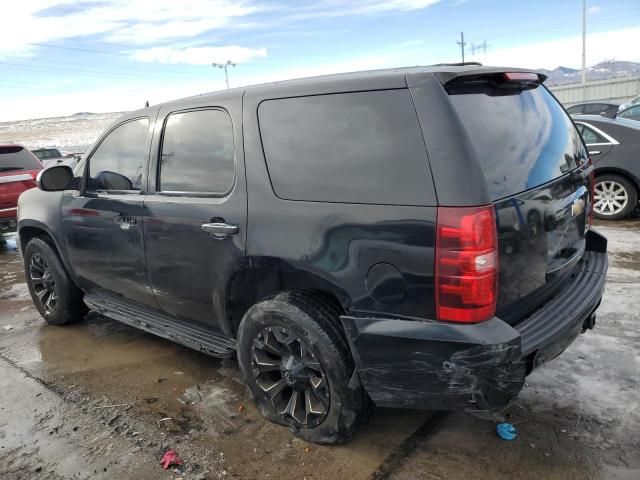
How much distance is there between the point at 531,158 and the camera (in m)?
2.43

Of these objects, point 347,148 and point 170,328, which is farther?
point 170,328

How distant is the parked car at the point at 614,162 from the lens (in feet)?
22.8

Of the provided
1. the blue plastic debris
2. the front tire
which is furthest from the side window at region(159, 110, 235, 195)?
the blue plastic debris

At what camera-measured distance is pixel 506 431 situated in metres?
2.67

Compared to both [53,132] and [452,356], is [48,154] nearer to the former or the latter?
[452,356]

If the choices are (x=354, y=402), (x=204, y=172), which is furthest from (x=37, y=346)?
(x=354, y=402)

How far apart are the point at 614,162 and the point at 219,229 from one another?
6299 mm

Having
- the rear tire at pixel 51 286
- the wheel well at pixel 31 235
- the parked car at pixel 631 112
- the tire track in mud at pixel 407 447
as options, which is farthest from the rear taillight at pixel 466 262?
the parked car at pixel 631 112

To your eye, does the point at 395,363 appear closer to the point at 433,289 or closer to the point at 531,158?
the point at 433,289

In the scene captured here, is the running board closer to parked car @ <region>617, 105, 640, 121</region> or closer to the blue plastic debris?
the blue plastic debris

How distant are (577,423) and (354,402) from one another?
1.23 metres

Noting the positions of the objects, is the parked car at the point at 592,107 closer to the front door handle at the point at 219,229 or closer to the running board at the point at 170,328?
the running board at the point at 170,328

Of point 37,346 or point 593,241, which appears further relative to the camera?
point 37,346

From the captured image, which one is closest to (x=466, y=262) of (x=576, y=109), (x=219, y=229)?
(x=219, y=229)
